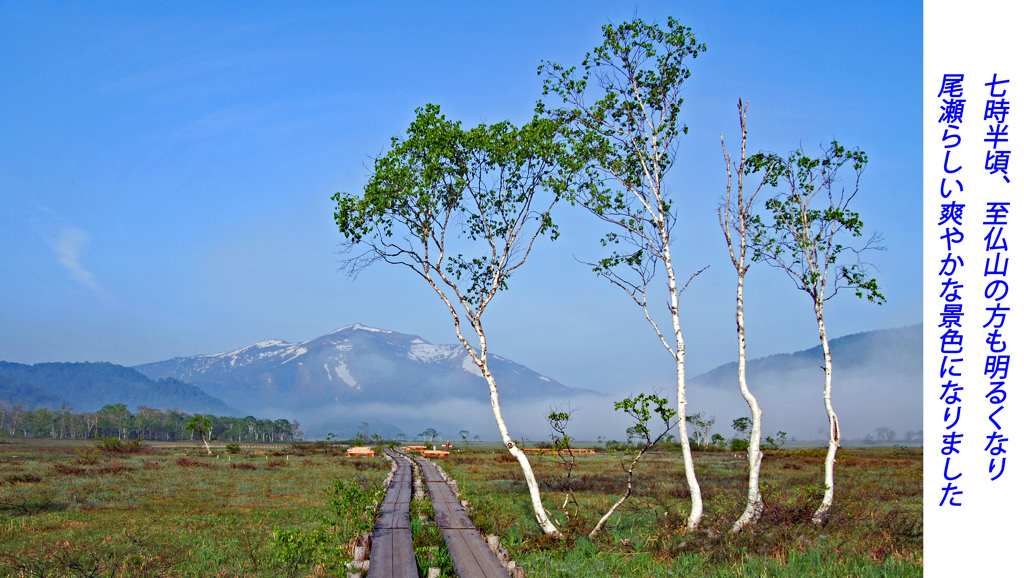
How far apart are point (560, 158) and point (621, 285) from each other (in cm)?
354

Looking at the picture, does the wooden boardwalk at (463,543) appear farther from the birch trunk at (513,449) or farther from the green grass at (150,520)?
the green grass at (150,520)

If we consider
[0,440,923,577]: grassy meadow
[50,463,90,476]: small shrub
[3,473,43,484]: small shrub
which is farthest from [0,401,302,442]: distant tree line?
[0,440,923,577]: grassy meadow

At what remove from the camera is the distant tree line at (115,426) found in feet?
556

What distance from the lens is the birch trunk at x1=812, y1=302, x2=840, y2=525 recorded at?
13102mm

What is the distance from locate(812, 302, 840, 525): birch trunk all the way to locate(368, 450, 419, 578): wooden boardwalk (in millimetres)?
8528

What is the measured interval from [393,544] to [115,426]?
20235 centimetres

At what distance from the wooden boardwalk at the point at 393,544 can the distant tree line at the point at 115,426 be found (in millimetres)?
173632

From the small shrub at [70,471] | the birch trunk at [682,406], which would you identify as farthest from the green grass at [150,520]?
the birch trunk at [682,406]

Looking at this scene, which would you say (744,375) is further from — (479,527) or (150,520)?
(150,520)

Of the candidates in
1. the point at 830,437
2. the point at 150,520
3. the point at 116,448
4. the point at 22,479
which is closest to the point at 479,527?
the point at 830,437

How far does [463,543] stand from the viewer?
12.6 metres

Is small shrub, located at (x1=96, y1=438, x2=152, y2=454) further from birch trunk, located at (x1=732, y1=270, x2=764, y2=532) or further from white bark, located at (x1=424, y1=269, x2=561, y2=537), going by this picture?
birch trunk, located at (x1=732, y1=270, x2=764, y2=532)
